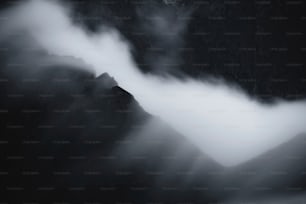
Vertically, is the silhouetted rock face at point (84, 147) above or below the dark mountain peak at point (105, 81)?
below

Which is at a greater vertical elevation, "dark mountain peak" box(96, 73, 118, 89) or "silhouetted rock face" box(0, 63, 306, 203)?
"dark mountain peak" box(96, 73, 118, 89)

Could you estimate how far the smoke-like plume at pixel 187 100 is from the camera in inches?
88.1

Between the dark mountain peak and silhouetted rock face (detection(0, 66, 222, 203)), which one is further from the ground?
the dark mountain peak

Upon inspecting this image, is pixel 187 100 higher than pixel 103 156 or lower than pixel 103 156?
higher

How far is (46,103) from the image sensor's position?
2266 mm

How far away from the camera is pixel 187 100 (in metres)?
2.26

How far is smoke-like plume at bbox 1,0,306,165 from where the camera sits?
2238 mm

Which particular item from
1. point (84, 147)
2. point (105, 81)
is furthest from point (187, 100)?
point (84, 147)

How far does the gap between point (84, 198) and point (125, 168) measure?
24 cm

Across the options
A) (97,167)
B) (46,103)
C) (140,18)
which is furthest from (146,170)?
(140,18)

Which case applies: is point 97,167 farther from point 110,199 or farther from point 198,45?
point 198,45

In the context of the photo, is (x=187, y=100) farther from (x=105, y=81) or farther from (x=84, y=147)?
(x=84, y=147)

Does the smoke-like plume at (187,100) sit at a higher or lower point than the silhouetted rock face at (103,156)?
higher

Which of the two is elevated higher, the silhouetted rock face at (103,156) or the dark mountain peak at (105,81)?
the dark mountain peak at (105,81)
